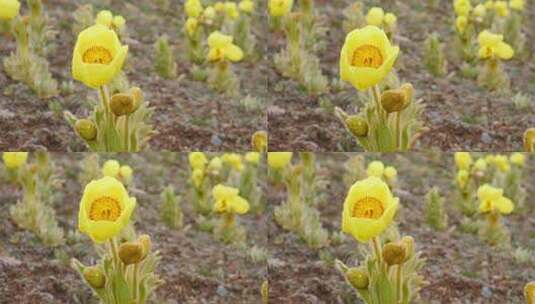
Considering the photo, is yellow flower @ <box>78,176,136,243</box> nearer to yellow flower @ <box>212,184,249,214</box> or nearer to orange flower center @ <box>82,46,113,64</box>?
orange flower center @ <box>82,46,113,64</box>

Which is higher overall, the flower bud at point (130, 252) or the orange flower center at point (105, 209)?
the orange flower center at point (105, 209)

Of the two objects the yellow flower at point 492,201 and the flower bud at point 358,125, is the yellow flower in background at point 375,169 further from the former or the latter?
the yellow flower at point 492,201

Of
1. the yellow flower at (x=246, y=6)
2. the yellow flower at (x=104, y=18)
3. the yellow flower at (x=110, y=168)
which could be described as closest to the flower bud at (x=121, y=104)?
the yellow flower at (x=110, y=168)

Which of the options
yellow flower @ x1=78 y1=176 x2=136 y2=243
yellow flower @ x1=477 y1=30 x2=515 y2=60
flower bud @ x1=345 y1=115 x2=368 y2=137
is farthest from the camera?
yellow flower @ x1=477 y1=30 x2=515 y2=60

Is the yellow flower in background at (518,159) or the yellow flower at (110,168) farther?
the yellow flower in background at (518,159)

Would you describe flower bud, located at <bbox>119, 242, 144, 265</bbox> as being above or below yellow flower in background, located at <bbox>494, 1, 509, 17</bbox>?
below

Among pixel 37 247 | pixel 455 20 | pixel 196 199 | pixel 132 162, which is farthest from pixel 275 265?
pixel 455 20

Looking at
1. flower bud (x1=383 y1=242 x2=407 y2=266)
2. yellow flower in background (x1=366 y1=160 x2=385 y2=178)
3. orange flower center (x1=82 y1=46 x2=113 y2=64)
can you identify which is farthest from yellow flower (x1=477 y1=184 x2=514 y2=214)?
orange flower center (x1=82 y1=46 x2=113 y2=64)
